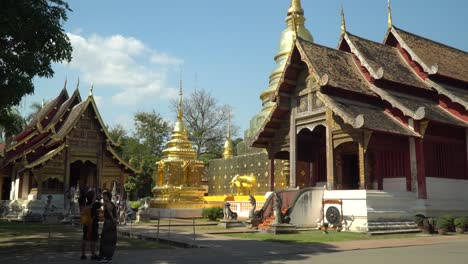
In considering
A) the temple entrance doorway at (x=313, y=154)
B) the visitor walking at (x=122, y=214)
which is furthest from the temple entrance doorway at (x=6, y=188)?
the temple entrance doorway at (x=313, y=154)

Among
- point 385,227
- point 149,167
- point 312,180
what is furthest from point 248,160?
point 149,167

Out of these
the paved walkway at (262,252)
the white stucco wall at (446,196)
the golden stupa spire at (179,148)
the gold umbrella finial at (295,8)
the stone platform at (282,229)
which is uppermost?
the gold umbrella finial at (295,8)

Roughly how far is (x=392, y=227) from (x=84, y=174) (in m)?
20.3

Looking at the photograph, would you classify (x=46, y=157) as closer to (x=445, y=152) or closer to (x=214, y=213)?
(x=214, y=213)

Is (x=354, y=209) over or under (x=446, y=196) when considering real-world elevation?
under

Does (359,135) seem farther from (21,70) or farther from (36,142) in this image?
(36,142)

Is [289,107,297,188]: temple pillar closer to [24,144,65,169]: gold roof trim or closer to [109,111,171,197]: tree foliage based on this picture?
[24,144,65,169]: gold roof trim

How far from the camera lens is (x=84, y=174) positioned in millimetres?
29656

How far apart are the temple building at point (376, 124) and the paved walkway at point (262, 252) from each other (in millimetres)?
3681

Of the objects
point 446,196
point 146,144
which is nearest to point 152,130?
point 146,144

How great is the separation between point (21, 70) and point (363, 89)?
12.6 meters

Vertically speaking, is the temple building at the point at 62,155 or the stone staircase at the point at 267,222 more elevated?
the temple building at the point at 62,155

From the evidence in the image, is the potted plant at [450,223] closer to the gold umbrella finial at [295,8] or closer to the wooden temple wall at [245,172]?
the wooden temple wall at [245,172]

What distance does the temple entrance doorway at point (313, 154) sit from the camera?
21000mm
